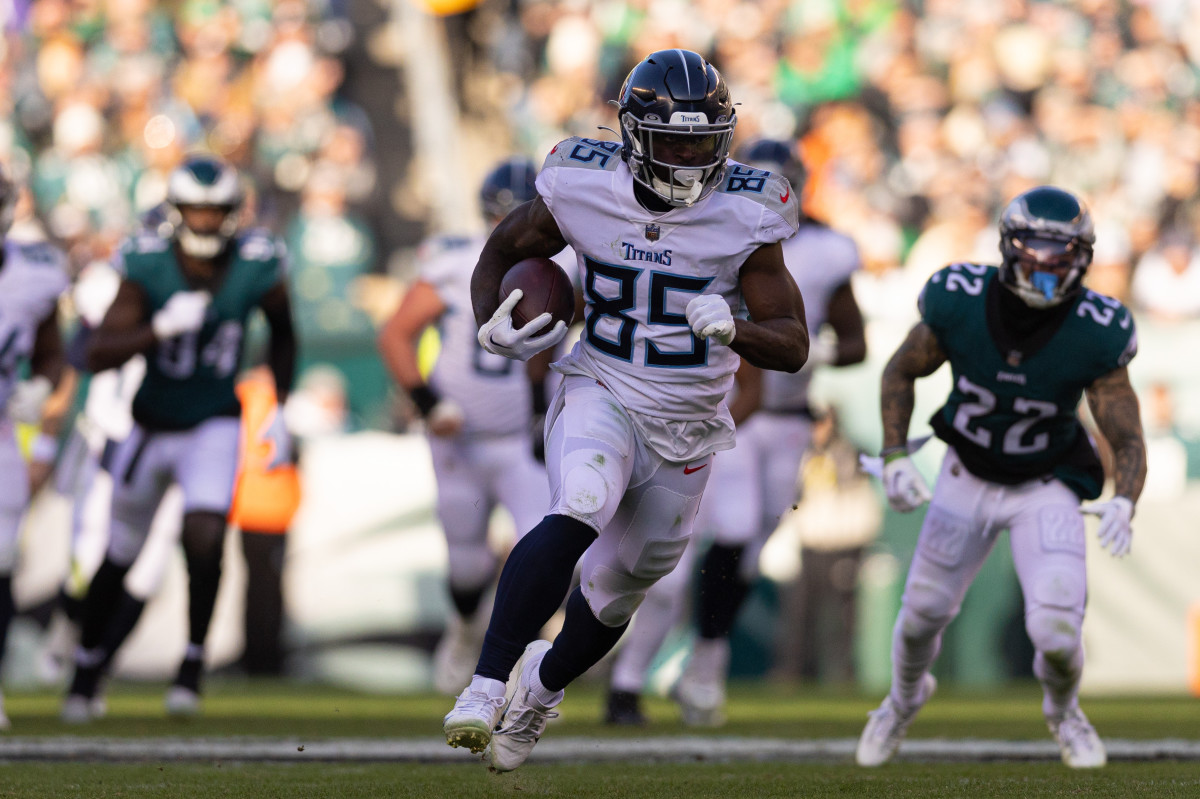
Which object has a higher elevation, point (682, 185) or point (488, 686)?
point (682, 185)

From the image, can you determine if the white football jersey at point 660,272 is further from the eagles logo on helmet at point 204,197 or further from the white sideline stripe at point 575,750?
the eagles logo on helmet at point 204,197

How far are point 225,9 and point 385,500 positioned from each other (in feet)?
23.8

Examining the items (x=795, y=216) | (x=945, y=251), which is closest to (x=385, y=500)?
(x=945, y=251)

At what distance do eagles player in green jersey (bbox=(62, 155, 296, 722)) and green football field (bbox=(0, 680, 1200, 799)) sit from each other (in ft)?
1.43

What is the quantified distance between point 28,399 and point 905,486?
3.29m

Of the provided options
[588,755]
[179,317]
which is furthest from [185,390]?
[588,755]

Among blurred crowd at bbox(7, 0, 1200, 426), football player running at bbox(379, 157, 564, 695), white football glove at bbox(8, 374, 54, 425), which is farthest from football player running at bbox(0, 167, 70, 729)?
blurred crowd at bbox(7, 0, 1200, 426)

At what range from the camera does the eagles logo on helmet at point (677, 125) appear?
163 inches

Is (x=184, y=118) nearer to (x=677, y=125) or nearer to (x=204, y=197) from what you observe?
(x=204, y=197)

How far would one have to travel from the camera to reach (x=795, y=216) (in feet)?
14.1

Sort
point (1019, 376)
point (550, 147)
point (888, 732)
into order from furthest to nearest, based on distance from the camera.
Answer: point (550, 147) → point (888, 732) → point (1019, 376)

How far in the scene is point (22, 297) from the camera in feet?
20.5

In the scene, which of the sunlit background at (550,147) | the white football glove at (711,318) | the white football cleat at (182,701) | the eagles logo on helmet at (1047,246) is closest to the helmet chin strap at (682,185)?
the white football glove at (711,318)

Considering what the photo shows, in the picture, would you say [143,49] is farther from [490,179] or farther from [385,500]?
[490,179]
